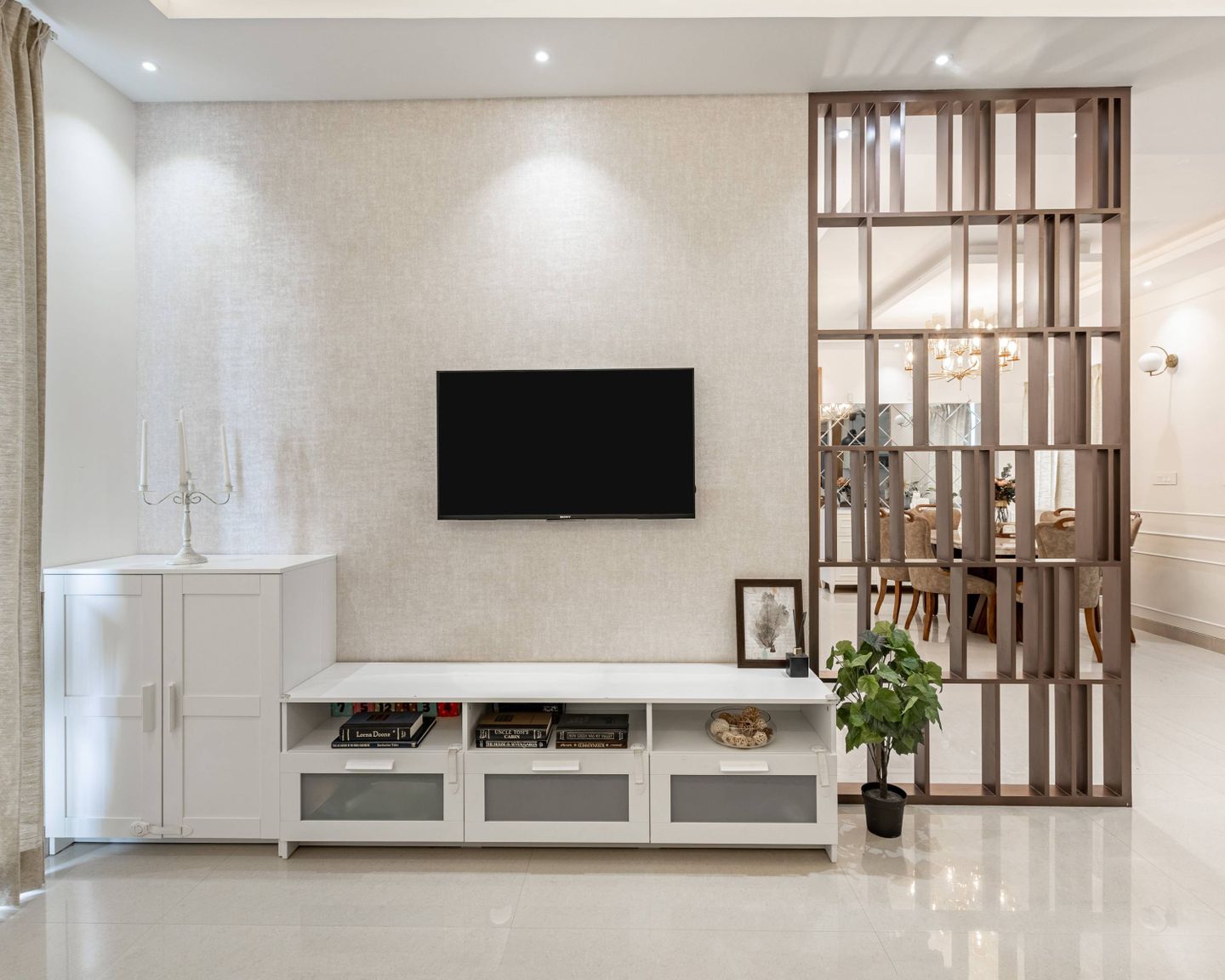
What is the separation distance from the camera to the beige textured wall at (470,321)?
283cm

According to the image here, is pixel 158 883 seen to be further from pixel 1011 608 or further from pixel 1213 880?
pixel 1213 880

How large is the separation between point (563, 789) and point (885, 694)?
1108 millimetres

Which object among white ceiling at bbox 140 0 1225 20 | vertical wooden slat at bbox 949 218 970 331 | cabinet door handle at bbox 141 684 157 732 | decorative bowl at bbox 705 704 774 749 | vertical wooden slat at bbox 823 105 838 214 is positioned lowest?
decorative bowl at bbox 705 704 774 749

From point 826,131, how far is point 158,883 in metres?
3.49

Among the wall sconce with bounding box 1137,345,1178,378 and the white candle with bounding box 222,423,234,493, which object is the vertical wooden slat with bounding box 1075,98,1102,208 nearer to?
the white candle with bounding box 222,423,234,493

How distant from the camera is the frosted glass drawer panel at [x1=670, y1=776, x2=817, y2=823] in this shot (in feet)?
7.88

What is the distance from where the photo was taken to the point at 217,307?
2877 mm

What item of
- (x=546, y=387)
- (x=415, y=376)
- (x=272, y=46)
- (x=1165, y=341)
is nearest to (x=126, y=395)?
(x=415, y=376)

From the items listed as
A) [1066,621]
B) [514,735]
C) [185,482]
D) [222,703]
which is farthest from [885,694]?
[185,482]

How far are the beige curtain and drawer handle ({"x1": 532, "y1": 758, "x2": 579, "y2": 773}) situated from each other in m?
1.50

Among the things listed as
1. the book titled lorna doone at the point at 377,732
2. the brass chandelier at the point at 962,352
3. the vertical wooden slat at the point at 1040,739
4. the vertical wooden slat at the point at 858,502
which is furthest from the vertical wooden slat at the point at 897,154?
the book titled lorna doone at the point at 377,732

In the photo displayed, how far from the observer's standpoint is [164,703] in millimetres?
2424

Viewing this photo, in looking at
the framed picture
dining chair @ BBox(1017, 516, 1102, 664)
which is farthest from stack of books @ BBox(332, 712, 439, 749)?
dining chair @ BBox(1017, 516, 1102, 664)

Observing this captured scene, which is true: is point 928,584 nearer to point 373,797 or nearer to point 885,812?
point 885,812
